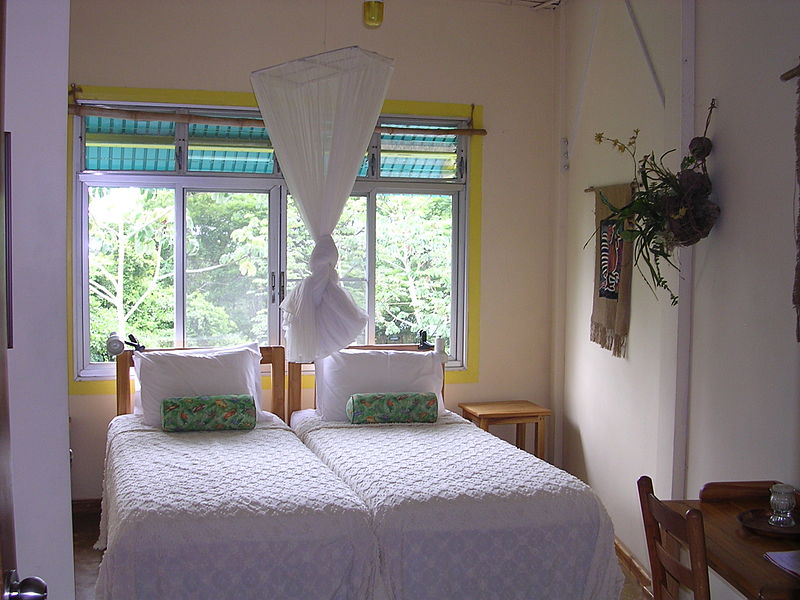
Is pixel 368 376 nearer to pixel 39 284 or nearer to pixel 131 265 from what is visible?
pixel 131 265

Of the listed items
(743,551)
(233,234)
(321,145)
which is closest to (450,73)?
(321,145)

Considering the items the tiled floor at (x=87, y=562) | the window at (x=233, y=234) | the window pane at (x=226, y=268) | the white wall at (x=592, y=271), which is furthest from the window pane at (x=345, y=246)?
the tiled floor at (x=87, y=562)

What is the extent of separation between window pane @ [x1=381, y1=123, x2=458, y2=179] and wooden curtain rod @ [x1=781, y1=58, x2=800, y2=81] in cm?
248

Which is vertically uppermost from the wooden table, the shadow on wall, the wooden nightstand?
the wooden table

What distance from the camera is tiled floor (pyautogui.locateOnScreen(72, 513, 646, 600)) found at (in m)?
3.71

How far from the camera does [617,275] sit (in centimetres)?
412

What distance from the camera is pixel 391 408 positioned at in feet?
14.3

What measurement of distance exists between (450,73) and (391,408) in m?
1.94

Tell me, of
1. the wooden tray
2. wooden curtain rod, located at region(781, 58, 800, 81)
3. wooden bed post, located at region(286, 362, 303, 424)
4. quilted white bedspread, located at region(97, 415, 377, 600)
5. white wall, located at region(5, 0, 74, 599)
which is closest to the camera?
white wall, located at region(5, 0, 74, 599)

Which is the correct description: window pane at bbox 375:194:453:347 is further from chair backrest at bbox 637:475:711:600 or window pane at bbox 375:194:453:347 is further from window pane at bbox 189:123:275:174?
chair backrest at bbox 637:475:711:600

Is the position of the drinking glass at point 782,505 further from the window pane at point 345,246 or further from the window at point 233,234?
the window pane at point 345,246

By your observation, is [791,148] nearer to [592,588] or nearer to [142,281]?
[592,588]

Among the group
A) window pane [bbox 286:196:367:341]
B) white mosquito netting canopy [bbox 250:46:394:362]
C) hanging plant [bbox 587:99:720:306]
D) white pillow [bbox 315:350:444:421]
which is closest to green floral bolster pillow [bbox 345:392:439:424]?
white pillow [bbox 315:350:444:421]

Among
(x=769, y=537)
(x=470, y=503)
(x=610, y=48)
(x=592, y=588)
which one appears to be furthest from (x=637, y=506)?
(x=610, y=48)
